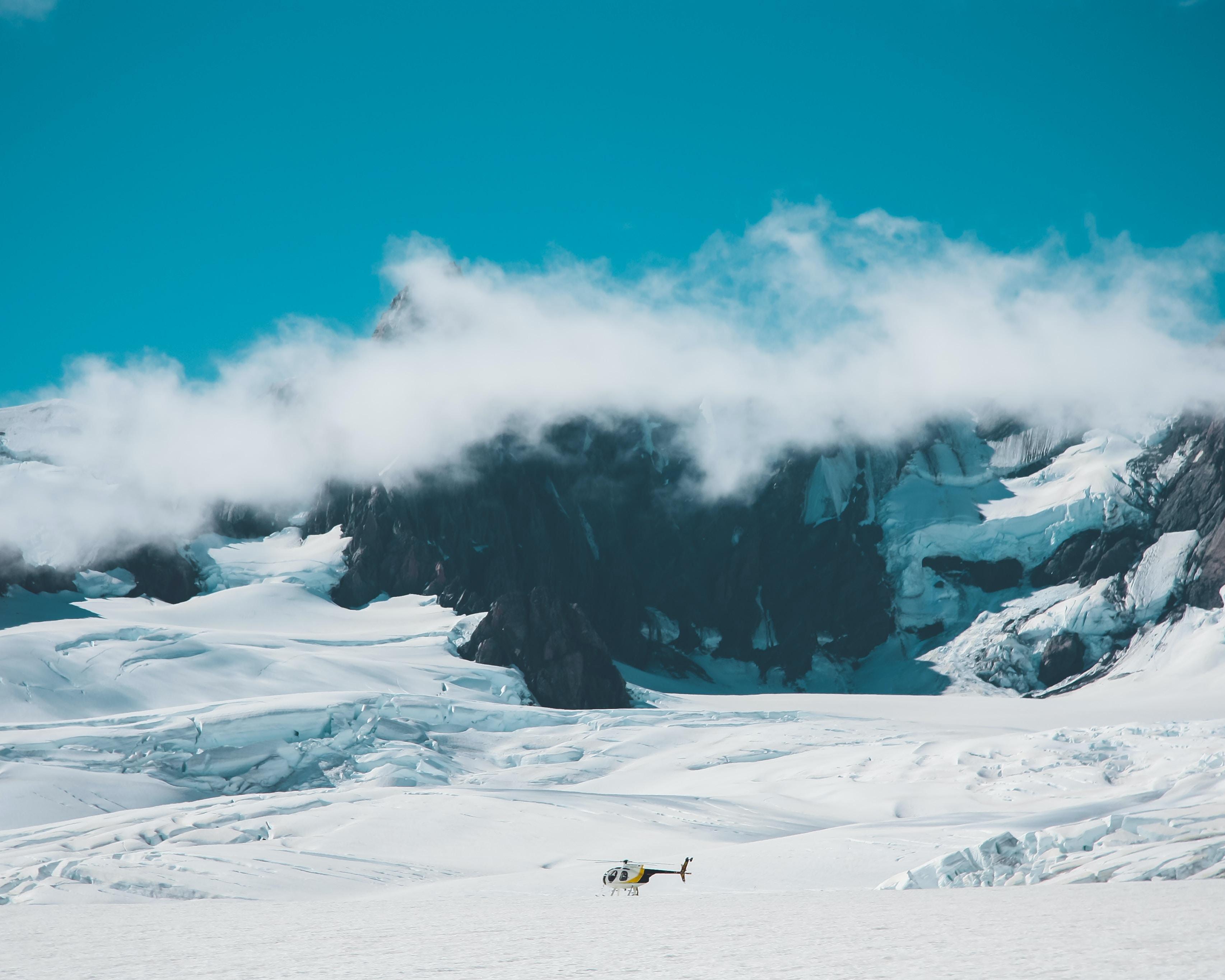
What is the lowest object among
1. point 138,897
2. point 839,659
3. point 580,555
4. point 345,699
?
point 138,897

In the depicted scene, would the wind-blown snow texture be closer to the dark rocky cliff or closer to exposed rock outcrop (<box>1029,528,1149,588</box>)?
exposed rock outcrop (<box>1029,528,1149,588</box>)

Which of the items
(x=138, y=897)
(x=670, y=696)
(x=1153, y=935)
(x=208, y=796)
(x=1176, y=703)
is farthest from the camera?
(x=670, y=696)

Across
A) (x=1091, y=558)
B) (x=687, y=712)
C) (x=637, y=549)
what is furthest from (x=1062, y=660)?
(x=637, y=549)

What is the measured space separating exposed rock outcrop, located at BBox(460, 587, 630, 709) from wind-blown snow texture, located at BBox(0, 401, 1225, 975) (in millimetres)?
1488

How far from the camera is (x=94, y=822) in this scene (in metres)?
32.4

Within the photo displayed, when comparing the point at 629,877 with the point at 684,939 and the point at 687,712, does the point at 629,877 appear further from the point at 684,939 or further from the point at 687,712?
the point at 687,712

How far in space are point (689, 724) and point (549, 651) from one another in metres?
16.6

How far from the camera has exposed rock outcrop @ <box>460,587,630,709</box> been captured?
236 ft

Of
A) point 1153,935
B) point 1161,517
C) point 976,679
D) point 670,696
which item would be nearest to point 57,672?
point 670,696

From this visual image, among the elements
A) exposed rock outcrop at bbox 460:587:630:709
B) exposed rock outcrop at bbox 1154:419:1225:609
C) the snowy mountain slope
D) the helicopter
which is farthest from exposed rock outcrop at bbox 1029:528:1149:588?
the helicopter

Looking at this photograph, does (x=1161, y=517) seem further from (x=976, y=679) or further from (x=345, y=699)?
(x=345, y=699)

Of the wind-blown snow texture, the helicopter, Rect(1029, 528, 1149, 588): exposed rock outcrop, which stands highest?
Rect(1029, 528, 1149, 588): exposed rock outcrop

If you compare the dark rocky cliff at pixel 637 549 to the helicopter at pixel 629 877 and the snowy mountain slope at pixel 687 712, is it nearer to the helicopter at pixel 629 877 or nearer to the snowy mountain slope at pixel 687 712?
the snowy mountain slope at pixel 687 712

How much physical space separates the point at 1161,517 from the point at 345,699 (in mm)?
70903
